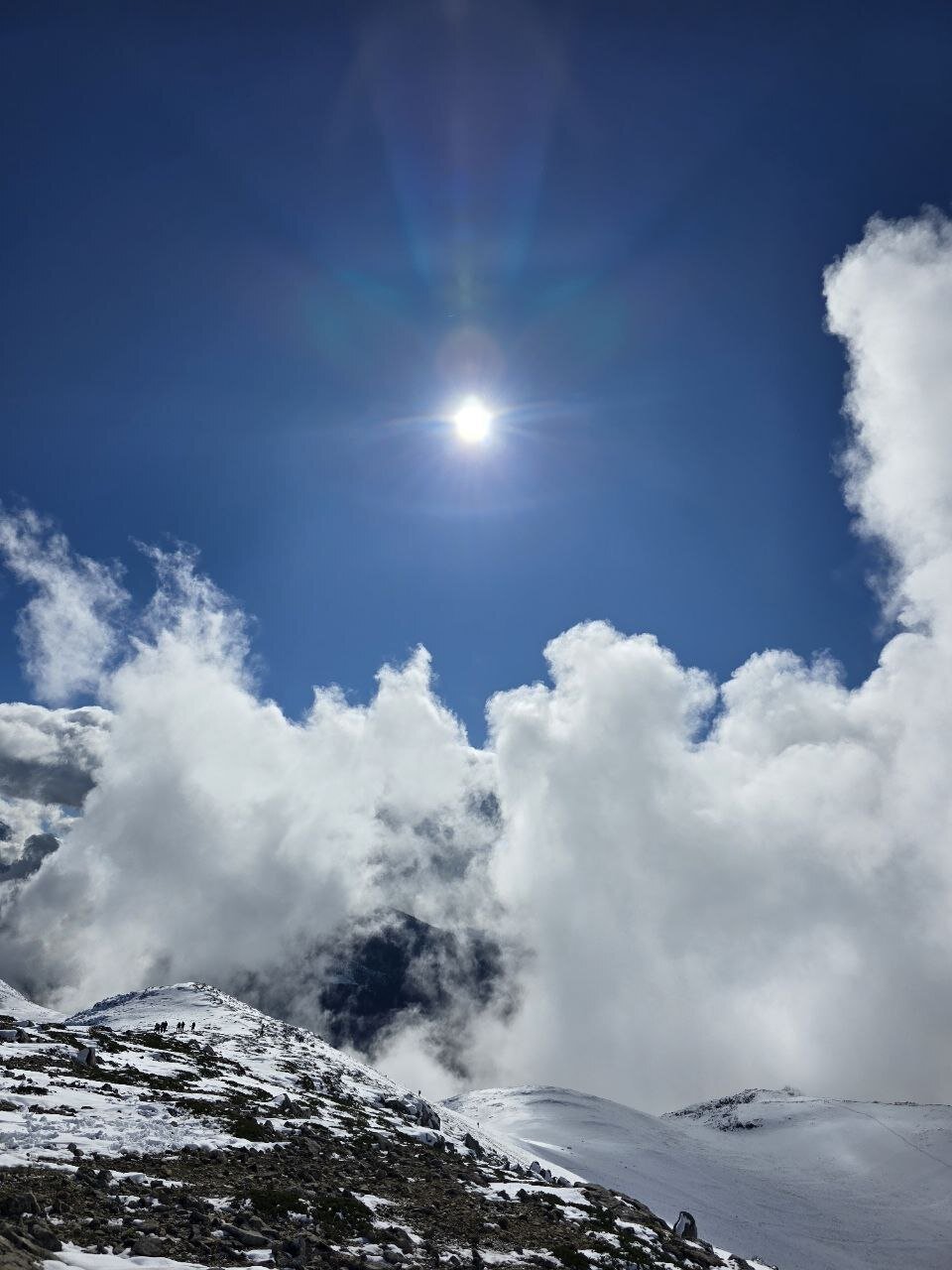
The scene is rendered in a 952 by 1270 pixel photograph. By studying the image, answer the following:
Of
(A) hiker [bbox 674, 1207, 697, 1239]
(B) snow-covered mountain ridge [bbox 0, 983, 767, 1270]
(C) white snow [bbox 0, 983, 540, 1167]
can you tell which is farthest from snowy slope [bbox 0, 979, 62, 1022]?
(A) hiker [bbox 674, 1207, 697, 1239]

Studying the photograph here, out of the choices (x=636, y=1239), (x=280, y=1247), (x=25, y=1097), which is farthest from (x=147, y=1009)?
(x=280, y=1247)

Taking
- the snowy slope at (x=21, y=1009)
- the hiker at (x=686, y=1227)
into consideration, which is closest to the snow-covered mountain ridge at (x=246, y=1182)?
the hiker at (x=686, y=1227)

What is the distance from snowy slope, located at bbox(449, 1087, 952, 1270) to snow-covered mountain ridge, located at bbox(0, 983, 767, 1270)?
44.0m

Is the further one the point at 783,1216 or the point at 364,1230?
the point at 783,1216

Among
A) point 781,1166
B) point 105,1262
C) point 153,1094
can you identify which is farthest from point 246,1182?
point 781,1166

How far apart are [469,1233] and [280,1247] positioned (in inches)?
324

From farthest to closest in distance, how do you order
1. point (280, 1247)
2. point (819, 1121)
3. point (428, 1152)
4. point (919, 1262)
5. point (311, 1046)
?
point (819, 1121) < point (919, 1262) < point (311, 1046) < point (428, 1152) < point (280, 1247)

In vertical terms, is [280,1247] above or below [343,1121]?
below

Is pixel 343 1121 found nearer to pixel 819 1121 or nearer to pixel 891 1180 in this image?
pixel 891 1180

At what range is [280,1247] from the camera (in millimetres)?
15891

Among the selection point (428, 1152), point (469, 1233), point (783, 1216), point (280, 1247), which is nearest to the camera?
point (280, 1247)

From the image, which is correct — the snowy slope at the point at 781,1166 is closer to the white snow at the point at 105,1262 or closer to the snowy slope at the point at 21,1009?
the snowy slope at the point at 21,1009

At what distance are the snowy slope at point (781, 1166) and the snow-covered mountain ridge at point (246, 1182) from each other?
144ft

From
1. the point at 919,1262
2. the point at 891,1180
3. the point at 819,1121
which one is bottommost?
the point at 919,1262
